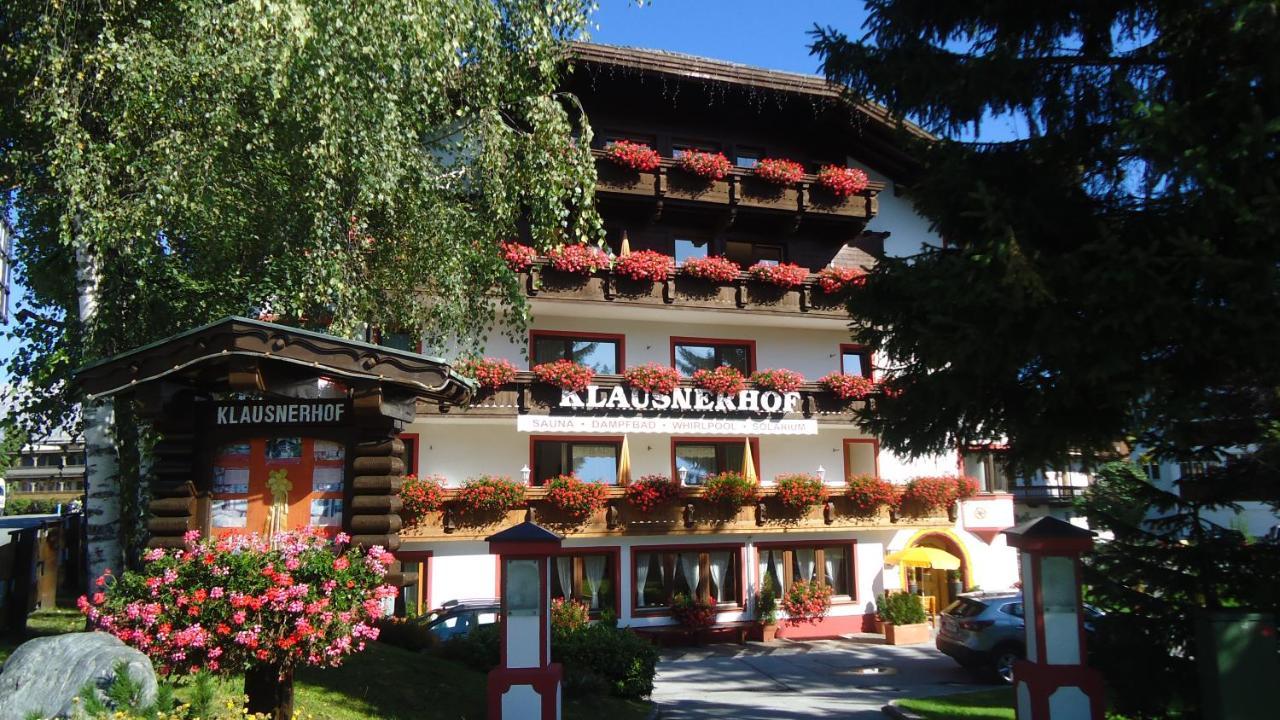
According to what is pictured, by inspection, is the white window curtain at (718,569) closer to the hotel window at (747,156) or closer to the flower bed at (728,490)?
the flower bed at (728,490)

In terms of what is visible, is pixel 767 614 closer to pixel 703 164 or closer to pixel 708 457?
pixel 708 457

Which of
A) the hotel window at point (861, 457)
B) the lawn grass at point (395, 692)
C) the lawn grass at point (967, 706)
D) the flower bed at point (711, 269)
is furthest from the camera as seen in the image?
the hotel window at point (861, 457)

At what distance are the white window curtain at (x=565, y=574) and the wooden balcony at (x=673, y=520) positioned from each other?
69.7 inches

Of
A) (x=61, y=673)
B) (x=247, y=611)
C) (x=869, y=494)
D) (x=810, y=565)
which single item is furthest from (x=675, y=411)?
(x=61, y=673)

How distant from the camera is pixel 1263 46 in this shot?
7.42m

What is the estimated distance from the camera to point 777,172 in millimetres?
23656

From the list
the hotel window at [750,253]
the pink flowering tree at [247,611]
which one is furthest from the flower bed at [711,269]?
the pink flowering tree at [247,611]

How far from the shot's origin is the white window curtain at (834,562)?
2452 centimetres

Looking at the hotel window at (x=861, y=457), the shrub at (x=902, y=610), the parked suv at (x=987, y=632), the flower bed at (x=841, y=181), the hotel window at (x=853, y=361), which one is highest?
the flower bed at (x=841, y=181)

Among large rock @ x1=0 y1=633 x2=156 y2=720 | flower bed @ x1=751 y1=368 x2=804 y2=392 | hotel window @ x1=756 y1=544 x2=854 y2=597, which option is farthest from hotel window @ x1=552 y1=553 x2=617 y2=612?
large rock @ x1=0 y1=633 x2=156 y2=720

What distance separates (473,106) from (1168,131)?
1130 centimetres

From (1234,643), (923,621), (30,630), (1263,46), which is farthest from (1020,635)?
(30,630)

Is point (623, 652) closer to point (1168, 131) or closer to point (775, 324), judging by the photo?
point (1168, 131)

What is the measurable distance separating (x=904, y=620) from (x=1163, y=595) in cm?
1316
